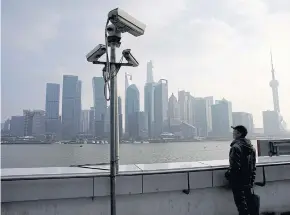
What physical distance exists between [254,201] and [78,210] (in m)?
1.96

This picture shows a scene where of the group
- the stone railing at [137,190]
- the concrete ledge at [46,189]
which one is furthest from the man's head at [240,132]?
the concrete ledge at [46,189]

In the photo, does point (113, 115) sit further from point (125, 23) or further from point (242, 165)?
point (242, 165)

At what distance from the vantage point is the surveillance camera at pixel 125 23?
82.9 inches

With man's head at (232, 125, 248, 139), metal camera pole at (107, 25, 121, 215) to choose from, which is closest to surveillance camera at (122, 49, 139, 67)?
metal camera pole at (107, 25, 121, 215)

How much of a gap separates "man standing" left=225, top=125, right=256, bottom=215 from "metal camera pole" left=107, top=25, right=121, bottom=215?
1302 millimetres

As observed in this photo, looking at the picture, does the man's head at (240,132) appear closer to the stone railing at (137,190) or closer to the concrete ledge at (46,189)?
the stone railing at (137,190)

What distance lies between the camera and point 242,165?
2572 mm

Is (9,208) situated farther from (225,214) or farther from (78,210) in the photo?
(225,214)

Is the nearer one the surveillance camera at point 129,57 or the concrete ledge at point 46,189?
the concrete ledge at point 46,189

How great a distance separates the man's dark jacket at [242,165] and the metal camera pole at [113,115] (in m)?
1.30

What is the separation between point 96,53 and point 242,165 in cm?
195

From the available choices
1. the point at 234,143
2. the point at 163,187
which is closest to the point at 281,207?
the point at 234,143

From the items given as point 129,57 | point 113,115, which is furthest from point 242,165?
point 129,57

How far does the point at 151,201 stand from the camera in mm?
2662
